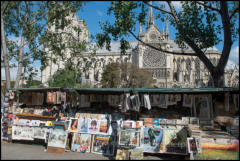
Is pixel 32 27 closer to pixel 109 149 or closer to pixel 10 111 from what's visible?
pixel 10 111

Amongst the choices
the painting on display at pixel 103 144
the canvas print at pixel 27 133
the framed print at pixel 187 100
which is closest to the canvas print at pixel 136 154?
the painting on display at pixel 103 144

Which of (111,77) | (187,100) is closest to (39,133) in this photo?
(187,100)

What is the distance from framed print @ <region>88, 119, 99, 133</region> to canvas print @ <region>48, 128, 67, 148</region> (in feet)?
2.97

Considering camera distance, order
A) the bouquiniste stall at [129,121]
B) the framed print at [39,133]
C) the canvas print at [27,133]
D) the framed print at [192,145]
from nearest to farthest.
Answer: the framed print at [192,145] < the bouquiniste stall at [129,121] < the framed print at [39,133] < the canvas print at [27,133]

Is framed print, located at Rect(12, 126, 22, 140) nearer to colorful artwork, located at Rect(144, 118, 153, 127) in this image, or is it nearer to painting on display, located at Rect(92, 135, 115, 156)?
painting on display, located at Rect(92, 135, 115, 156)

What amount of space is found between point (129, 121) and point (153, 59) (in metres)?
49.4

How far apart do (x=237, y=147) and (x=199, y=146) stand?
3.37ft

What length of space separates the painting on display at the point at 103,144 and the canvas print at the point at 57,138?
1053 mm

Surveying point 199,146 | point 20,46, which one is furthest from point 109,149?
point 20,46

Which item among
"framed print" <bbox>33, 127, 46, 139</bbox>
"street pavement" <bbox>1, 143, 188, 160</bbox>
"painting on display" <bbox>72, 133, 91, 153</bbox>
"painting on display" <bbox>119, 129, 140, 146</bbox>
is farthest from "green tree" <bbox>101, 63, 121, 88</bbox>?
"painting on display" <bbox>119, 129, 140, 146</bbox>

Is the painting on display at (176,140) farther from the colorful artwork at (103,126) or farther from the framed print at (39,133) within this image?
the framed print at (39,133)

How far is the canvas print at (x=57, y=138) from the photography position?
6.99m

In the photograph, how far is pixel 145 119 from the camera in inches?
299

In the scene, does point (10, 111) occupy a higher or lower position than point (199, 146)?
higher
